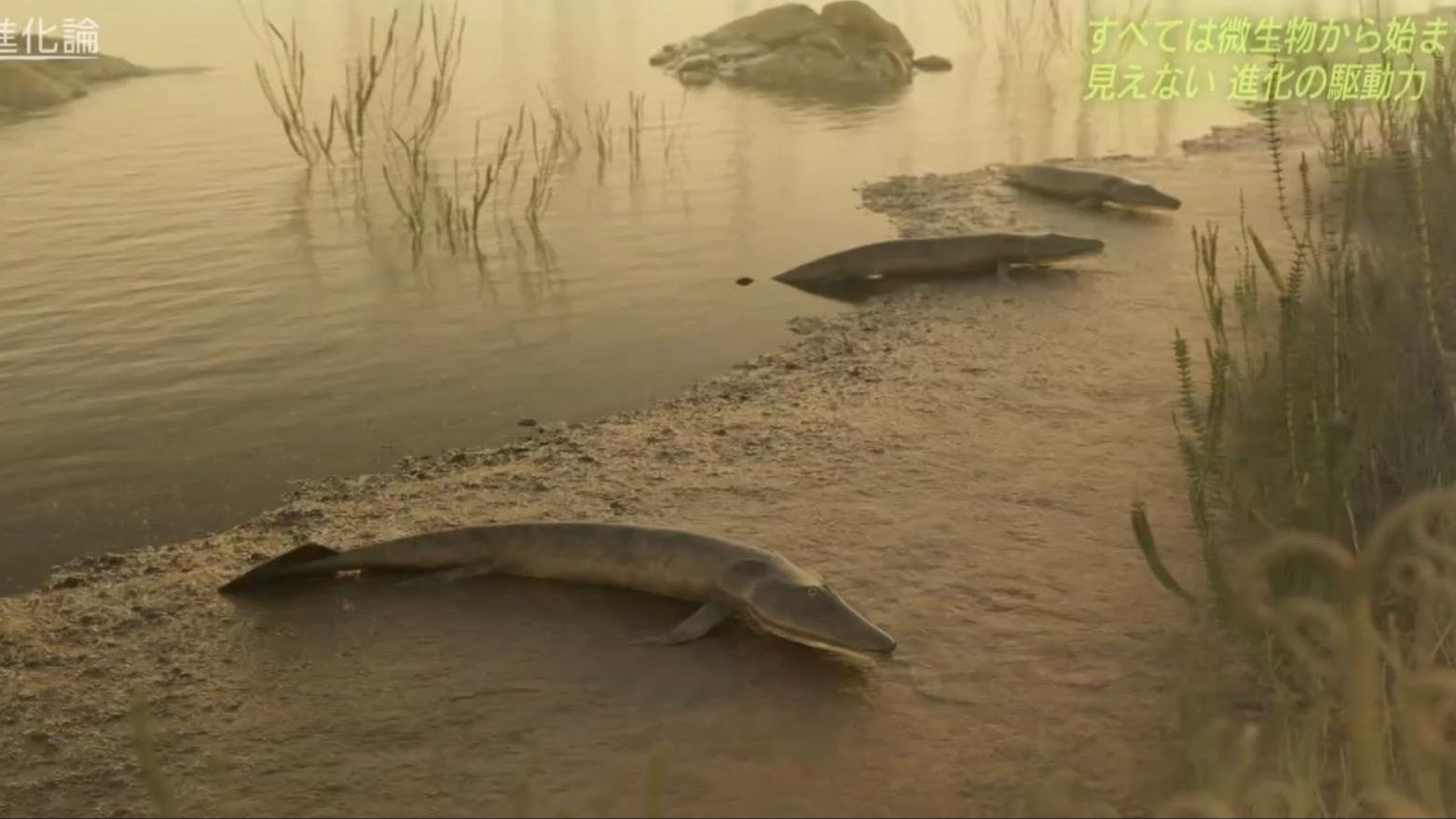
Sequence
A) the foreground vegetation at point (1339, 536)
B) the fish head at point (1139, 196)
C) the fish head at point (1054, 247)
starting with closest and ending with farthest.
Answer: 1. the foreground vegetation at point (1339, 536)
2. the fish head at point (1054, 247)
3. the fish head at point (1139, 196)

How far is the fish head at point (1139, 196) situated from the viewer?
35.2 ft

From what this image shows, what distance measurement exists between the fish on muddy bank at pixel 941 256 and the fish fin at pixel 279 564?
4834mm

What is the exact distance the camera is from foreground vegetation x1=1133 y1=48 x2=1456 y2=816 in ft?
9.46

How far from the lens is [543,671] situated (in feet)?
14.0

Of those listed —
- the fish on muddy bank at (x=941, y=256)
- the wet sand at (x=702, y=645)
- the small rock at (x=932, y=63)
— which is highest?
the small rock at (x=932, y=63)

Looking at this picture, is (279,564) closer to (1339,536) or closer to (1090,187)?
(1339,536)

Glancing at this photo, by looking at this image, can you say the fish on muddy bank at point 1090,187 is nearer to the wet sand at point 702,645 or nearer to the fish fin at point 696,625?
the wet sand at point 702,645

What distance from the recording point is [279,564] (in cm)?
→ 491

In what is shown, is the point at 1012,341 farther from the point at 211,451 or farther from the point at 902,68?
the point at 902,68

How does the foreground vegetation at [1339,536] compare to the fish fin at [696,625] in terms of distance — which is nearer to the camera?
the foreground vegetation at [1339,536]

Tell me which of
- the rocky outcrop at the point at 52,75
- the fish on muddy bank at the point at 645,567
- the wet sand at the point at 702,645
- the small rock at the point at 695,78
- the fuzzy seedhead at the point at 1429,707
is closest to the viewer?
the fuzzy seedhead at the point at 1429,707

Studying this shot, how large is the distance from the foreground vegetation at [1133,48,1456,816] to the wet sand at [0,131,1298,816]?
25 centimetres

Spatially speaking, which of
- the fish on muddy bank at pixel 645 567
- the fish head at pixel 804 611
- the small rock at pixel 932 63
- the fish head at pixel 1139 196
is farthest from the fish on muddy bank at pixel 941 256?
the small rock at pixel 932 63

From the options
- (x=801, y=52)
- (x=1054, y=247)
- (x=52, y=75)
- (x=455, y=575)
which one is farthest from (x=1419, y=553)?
(x=52, y=75)
